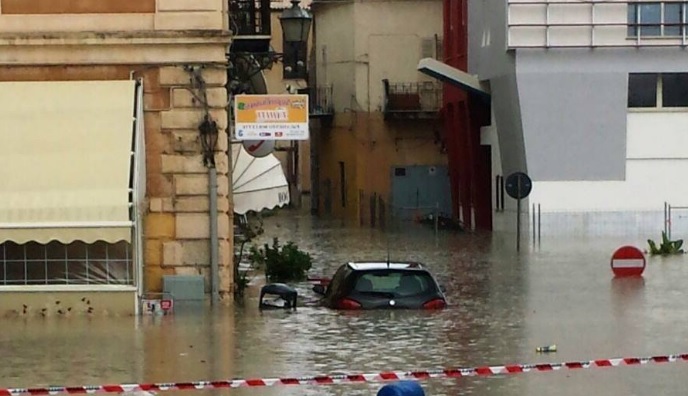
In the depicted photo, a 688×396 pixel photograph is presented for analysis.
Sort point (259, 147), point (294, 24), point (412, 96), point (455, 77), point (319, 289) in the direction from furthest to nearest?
1. point (412, 96)
2. point (455, 77)
3. point (259, 147)
4. point (319, 289)
5. point (294, 24)

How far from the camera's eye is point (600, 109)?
50625 mm

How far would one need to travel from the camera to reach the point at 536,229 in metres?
50.5

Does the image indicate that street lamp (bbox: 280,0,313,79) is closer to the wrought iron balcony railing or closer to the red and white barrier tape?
the red and white barrier tape

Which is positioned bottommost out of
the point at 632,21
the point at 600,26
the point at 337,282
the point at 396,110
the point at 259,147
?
the point at 337,282

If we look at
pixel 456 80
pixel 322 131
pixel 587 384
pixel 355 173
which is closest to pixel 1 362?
pixel 587 384

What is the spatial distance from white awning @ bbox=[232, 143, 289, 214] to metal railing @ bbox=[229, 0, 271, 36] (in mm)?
4652

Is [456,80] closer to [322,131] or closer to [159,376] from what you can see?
[322,131]

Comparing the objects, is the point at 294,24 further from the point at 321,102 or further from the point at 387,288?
the point at 321,102

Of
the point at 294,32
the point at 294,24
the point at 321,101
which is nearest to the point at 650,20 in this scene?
the point at 294,32

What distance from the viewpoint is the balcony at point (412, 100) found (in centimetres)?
6700

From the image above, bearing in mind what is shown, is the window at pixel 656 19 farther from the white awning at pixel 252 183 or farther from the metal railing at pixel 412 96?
the white awning at pixel 252 183

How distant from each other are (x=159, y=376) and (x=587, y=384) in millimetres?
4554

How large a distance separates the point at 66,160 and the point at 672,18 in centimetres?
3032

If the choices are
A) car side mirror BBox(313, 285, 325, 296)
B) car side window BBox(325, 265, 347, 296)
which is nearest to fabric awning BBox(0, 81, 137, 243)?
car side window BBox(325, 265, 347, 296)
